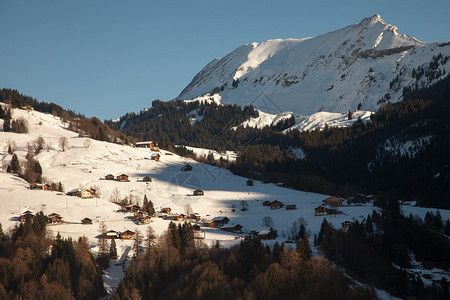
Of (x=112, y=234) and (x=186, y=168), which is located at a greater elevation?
(x=186, y=168)

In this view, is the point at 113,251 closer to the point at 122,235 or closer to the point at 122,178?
the point at 122,235

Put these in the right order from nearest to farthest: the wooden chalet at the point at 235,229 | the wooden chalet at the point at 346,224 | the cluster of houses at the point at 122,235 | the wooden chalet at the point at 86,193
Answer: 1. the cluster of houses at the point at 122,235
2. the wooden chalet at the point at 346,224
3. the wooden chalet at the point at 235,229
4. the wooden chalet at the point at 86,193

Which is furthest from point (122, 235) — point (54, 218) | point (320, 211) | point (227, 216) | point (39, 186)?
point (320, 211)

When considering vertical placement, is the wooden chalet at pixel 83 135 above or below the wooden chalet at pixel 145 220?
above

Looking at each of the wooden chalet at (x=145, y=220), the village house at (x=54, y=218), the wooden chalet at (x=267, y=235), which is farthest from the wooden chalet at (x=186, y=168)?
the wooden chalet at (x=267, y=235)

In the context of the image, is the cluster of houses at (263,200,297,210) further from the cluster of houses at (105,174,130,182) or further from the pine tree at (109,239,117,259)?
the pine tree at (109,239,117,259)

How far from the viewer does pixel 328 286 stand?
195 feet

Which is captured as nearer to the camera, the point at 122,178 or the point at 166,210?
the point at 166,210

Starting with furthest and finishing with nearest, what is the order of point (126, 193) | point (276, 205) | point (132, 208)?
1. point (126, 193)
2. point (276, 205)
3. point (132, 208)

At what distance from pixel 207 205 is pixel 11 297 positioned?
195 feet

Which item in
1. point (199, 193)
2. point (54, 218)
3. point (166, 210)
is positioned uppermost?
point (199, 193)

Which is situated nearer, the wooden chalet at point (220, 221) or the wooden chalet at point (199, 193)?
the wooden chalet at point (220, 221)

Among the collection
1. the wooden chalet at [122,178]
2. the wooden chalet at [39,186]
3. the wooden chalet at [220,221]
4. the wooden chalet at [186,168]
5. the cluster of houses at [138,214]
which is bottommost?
the wooden chalet at [220,221]

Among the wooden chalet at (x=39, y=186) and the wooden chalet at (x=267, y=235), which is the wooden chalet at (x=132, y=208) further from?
the wooden chalet at (x=267, y=235)
